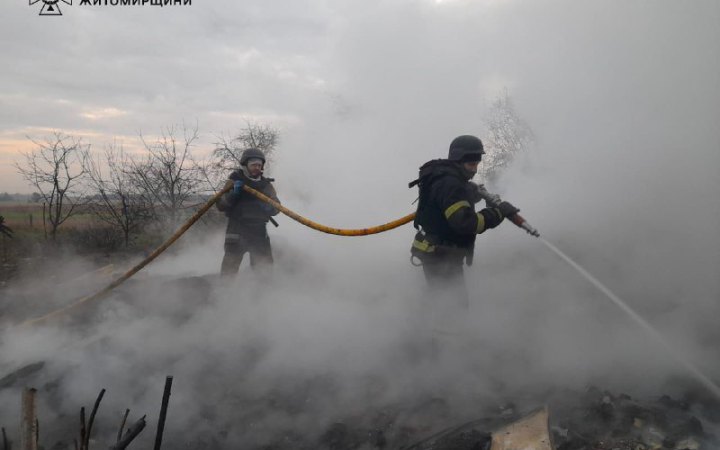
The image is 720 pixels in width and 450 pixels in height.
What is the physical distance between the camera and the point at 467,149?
3.73 metres

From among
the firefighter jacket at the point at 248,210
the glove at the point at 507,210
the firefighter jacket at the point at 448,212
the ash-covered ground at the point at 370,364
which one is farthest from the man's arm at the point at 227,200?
the glove at the point at 507,210

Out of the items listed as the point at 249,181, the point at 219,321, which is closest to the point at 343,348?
the point at 219,321

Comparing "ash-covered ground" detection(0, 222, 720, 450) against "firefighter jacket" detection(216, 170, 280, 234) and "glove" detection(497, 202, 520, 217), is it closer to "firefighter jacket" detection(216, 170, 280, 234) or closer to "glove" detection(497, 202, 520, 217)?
"firefighter jacket" detection(216, 170, 280, 234)

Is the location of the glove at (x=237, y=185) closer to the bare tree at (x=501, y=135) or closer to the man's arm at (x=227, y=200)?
the man's arm at (x=227, y=200)

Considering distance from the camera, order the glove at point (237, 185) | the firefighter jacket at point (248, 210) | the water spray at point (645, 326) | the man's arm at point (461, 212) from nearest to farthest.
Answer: the water spray at point (645, 326), the man's arm at point (461, 212), the glove at point (237, 185), the firefighter jacket at point (248, 210)

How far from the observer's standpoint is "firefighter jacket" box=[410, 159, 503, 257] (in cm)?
356

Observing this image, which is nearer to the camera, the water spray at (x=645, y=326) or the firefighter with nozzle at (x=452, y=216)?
the water spray at (x=645, y=326)

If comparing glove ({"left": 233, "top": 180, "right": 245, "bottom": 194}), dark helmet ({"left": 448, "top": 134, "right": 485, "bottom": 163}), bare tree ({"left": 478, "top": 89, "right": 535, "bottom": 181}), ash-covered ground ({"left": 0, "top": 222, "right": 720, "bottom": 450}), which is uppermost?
bare tree ({"left": 478, "top": 89, "right": 535, "bottom": 181})

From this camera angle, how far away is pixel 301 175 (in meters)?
8.82

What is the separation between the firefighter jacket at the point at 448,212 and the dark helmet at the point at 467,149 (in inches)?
2.9

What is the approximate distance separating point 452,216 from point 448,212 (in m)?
0.04

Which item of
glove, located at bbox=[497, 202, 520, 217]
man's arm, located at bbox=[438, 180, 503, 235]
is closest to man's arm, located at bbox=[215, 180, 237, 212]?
man's arm, located at bbox=[438, 180, 503, 235]

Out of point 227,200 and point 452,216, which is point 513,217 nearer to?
point 452,216

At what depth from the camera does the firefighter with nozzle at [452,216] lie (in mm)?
3590
